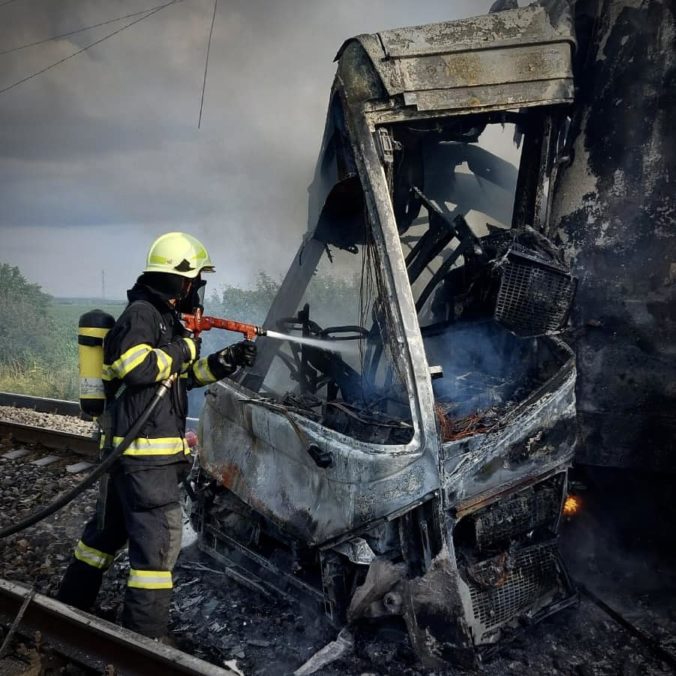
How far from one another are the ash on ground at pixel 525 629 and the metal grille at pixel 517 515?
59cm

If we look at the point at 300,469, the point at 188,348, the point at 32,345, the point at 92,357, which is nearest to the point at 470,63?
the point at 188,348

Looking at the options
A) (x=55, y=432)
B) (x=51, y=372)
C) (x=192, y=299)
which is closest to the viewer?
(x=192, y=299)

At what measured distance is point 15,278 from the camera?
68.3ft

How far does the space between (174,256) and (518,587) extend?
104 inches

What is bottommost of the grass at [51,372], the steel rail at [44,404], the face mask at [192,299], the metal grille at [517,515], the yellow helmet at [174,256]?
the grass at [51,372]

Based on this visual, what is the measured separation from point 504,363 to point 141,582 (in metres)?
2.73

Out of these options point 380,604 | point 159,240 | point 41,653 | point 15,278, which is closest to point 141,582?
point 41,653

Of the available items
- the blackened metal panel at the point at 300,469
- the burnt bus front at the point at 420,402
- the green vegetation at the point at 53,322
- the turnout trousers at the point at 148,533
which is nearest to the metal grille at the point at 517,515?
the burnt bus front at the point at 420,402

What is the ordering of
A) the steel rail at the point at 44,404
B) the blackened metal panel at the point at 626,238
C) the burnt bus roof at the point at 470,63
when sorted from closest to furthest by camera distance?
the burnt bus roof at the point at 470,63 < the blackened metal panel at the point at 626,238 < the steel rail at the point at 44,404

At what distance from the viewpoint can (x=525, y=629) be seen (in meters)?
3.06

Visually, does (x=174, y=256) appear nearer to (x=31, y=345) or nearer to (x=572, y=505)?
(x=572, y=505)

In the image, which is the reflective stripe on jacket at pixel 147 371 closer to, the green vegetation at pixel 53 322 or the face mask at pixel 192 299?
the face mask at pixel 192 299

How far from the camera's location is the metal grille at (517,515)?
2959 mm

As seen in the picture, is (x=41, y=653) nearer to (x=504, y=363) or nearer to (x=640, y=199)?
(x=504, y=363)
